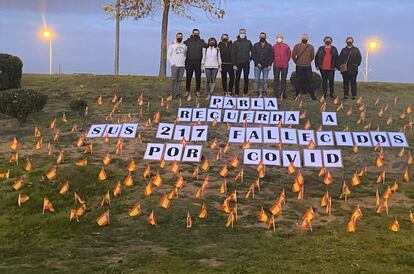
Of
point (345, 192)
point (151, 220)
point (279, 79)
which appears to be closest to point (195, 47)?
point (279, 79)

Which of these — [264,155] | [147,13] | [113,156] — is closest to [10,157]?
[113,156]

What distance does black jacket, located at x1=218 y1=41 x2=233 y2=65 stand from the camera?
18453 millimetres

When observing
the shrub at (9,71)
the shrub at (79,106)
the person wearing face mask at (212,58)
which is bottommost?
the shrub at (79,106)

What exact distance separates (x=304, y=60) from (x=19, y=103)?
952 cm

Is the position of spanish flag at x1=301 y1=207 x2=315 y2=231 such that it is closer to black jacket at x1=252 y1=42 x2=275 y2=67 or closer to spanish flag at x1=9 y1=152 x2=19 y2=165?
spanish flag at x1=9 y1=152 x2=19 y2=165

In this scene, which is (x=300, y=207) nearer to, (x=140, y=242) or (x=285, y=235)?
(x=285, y=235)

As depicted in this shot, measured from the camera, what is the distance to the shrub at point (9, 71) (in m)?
20.1

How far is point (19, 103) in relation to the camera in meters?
16.9

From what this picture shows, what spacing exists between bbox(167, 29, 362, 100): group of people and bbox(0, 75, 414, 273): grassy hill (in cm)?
255

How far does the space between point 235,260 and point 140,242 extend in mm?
1787

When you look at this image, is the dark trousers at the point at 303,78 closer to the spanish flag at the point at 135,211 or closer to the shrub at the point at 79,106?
the shrub at the point at 79,106

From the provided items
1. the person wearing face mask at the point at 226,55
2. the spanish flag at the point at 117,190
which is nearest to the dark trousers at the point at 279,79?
the person wearing face mask at the point at 226,55

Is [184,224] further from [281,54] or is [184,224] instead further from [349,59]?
[349,59]

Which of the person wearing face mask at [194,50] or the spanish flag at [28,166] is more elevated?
the person wearing face mask at [194,50]
